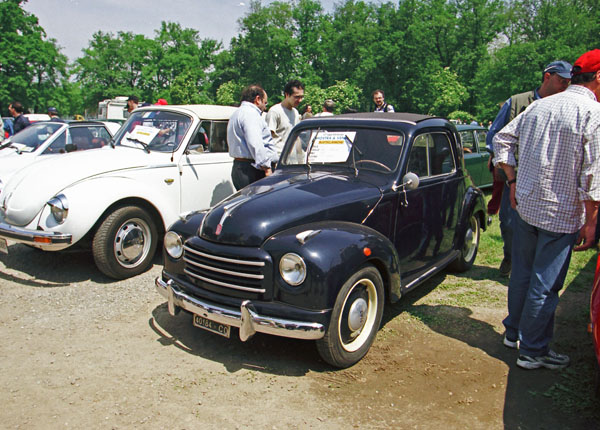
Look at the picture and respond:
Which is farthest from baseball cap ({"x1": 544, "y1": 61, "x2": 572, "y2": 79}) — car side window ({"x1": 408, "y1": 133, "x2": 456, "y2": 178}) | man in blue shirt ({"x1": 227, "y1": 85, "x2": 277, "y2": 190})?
man in blue shirt ({"x1": 227, "y1": 85, "x2": 277, "y2": 190})

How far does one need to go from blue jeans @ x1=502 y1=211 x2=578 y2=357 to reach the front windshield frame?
127cm

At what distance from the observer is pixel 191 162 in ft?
19.8

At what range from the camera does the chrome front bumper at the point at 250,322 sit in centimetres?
302

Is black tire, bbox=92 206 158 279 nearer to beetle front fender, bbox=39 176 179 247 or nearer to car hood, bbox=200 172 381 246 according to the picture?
beetle front fender, bbox=39 176 179 247

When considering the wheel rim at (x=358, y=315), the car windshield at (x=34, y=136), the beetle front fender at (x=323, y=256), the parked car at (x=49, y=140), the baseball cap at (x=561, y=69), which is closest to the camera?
the beetle front fender at (x=323, y=256)

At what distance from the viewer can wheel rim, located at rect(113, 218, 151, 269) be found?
5195mm

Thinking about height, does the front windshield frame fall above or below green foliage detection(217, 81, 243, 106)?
below

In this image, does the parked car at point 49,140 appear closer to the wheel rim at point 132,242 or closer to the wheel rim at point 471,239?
the wheel rim at point 132,242

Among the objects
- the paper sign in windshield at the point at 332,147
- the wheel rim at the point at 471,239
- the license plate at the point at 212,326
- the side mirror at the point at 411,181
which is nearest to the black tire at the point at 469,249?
the wheel rim at the point at 471,239

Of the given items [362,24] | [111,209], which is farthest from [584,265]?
[362,24]

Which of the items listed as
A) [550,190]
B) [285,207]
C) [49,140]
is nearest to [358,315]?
[285,207]

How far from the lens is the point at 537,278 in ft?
10.6

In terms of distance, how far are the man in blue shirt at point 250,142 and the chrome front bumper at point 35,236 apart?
6.84 ft

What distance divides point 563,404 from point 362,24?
200 feet
